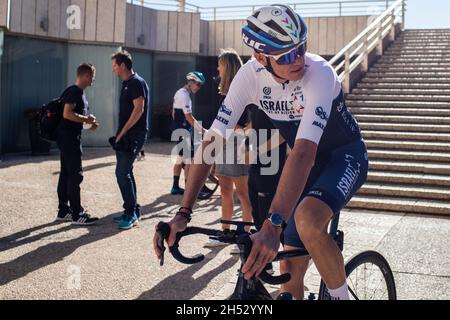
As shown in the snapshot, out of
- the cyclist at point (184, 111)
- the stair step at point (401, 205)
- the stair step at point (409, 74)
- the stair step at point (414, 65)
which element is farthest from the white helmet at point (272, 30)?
the stair step at point (414, 65)

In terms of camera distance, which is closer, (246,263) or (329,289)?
(246,263)

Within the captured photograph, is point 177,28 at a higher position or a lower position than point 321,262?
higher

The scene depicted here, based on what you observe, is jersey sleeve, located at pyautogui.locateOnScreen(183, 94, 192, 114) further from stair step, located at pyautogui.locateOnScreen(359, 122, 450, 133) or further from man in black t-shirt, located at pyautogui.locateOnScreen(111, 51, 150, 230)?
stair step, located at pyautogui.locateOnScreen(359, 122, 450, 133)

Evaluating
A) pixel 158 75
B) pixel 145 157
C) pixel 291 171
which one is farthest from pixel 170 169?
pixel 291 171

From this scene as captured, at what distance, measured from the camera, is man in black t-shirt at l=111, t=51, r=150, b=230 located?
7207 mm

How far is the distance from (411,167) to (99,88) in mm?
10113

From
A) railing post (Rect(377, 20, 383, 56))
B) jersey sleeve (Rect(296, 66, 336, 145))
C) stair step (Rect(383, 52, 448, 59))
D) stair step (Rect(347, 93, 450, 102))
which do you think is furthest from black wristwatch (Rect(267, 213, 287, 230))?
railing post (Rect(377, 20, 383, 56))

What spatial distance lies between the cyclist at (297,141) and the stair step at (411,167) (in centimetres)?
692

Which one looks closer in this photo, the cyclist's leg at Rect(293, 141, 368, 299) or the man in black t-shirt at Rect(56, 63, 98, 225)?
the cyclist's leg at Rect(293, 141, 368, 299)

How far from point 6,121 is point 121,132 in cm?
887

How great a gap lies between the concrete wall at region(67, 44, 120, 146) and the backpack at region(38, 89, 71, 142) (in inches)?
378

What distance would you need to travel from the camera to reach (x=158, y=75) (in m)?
21.2

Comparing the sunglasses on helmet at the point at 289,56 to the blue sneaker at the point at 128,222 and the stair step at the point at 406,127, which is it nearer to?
the blue sneaker at the point at 128,222
